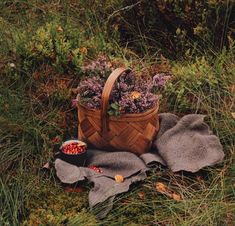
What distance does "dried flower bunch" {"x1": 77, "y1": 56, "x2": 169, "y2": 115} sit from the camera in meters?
3.53

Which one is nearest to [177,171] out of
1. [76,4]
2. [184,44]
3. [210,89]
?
[210,89]

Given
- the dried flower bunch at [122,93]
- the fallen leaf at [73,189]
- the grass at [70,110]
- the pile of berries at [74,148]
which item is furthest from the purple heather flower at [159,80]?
the fallen leaf at [73,189]

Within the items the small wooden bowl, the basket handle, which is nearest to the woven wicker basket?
the basket handle

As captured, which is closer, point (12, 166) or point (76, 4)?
point (12, 166)

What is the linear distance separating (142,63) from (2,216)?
5.66 ft

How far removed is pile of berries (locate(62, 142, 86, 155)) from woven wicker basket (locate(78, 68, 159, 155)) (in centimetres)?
9

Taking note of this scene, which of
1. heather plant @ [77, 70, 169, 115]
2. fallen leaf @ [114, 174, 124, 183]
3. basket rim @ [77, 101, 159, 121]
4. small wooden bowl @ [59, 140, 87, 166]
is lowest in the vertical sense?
fallen leaf @ [114, 174, 124, 183]

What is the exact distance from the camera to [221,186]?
10.9ft

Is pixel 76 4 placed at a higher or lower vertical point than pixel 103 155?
higher

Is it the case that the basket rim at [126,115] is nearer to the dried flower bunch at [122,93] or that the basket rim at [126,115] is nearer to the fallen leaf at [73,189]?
the dried flower bunch at [122,93]

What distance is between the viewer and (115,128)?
354cm

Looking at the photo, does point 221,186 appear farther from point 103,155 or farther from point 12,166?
point 12,166

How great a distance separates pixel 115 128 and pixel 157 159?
326mm

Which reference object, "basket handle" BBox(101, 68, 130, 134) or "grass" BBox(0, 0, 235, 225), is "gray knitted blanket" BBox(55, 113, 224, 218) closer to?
"grass" BBox(0, 0, 235, 225)
